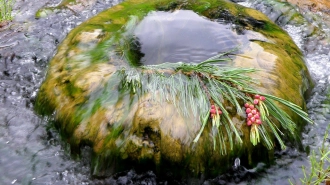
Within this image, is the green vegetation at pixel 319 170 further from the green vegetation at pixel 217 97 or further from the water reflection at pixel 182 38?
the water reflection at pixel 182 38

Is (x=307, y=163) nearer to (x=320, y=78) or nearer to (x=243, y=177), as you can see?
(x=243, y=177)

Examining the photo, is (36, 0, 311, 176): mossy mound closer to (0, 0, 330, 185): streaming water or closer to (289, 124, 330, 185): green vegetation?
(0, 0, 330, 185): streaming water

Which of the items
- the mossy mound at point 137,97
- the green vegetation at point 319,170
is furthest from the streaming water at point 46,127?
the green vegetation at point 319,170

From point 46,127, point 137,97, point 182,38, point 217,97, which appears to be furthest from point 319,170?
point 46,127

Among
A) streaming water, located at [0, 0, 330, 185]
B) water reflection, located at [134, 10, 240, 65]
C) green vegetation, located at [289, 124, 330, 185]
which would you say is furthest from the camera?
water reflection, located at [134, 10, 240, 65]

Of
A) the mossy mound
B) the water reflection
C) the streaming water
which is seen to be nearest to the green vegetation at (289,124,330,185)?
the streaming water

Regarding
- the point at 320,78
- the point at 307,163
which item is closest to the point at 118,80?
the point at 307,163

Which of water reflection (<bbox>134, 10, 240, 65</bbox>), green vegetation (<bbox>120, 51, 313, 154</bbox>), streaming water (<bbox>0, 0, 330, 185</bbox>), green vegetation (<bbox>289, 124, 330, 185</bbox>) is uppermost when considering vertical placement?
water reflection (<bbox>134, 10, 240, 65</bbox>)
